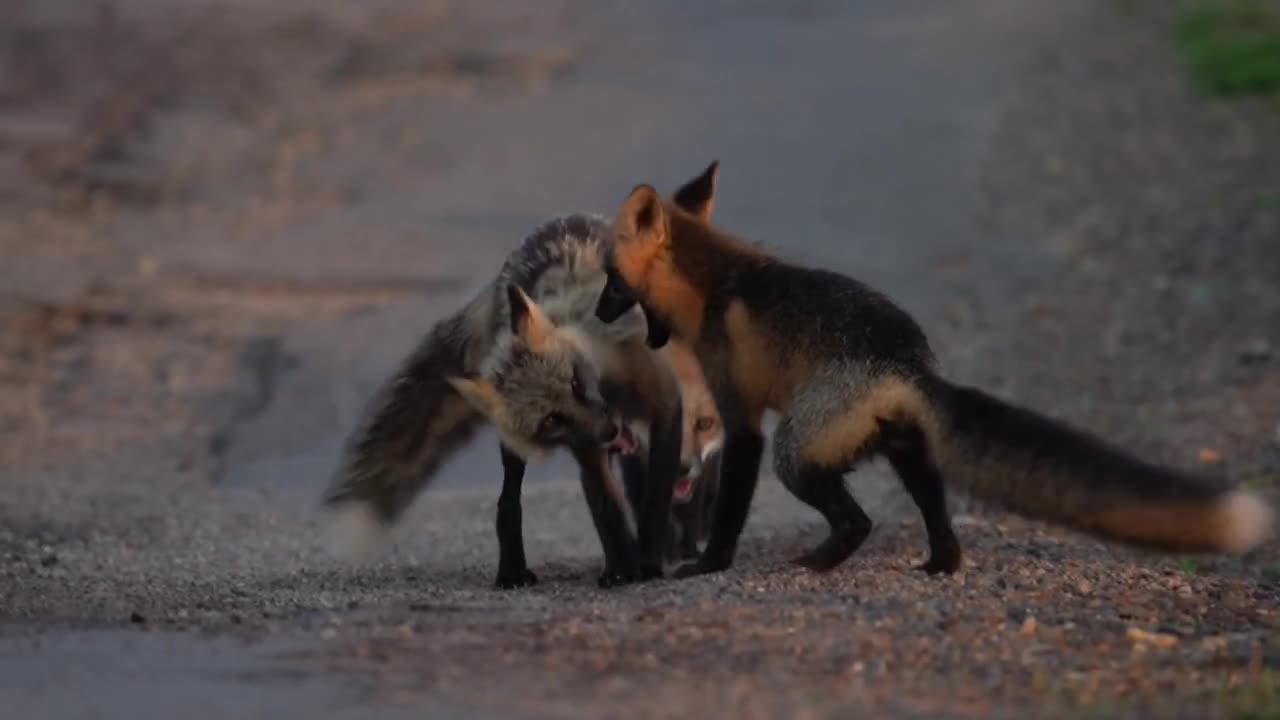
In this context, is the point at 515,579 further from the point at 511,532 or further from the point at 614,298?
the point at 614,298

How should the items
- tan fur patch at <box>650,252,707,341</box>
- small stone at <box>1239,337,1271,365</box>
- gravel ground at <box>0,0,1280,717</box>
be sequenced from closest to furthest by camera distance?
1. gravel ground at <box>0,0,1280,717</box>
2. tan fur patch at <box>650,252,707,341</box>
3. small stone at <box>1239,337,1271,365</box>

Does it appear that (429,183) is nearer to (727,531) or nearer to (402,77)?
(402,77)

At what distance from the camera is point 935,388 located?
7.95 metres

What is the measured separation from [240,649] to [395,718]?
1098mm

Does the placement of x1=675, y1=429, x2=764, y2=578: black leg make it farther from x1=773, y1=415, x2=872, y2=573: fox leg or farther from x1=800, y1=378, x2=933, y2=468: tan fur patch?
x1=800, y1=378, x2=933, y2=468: tan fur patch

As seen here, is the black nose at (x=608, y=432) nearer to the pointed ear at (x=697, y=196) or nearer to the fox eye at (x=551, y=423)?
the fox eye at (x=551, y=423)

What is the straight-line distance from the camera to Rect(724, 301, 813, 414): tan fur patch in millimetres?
8383

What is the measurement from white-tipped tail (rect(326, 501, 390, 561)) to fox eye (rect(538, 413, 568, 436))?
0.88 meters

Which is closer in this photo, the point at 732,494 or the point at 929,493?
the point at 929,493

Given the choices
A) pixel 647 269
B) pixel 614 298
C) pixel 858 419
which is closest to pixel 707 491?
pixel 614 298

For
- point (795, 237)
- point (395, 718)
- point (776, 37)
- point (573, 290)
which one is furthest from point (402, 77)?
point (395, 718)

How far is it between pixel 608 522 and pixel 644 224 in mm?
1192

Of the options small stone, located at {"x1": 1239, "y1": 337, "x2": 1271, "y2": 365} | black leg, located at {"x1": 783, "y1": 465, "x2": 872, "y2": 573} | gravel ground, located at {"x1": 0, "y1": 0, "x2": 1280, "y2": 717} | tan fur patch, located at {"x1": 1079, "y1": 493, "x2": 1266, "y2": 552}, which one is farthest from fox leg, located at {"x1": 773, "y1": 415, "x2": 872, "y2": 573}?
small stone, located at {"x1": 1239, "y1": 337, "x2": 1271, "y2": 365}

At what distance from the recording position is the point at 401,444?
31.4 feet
